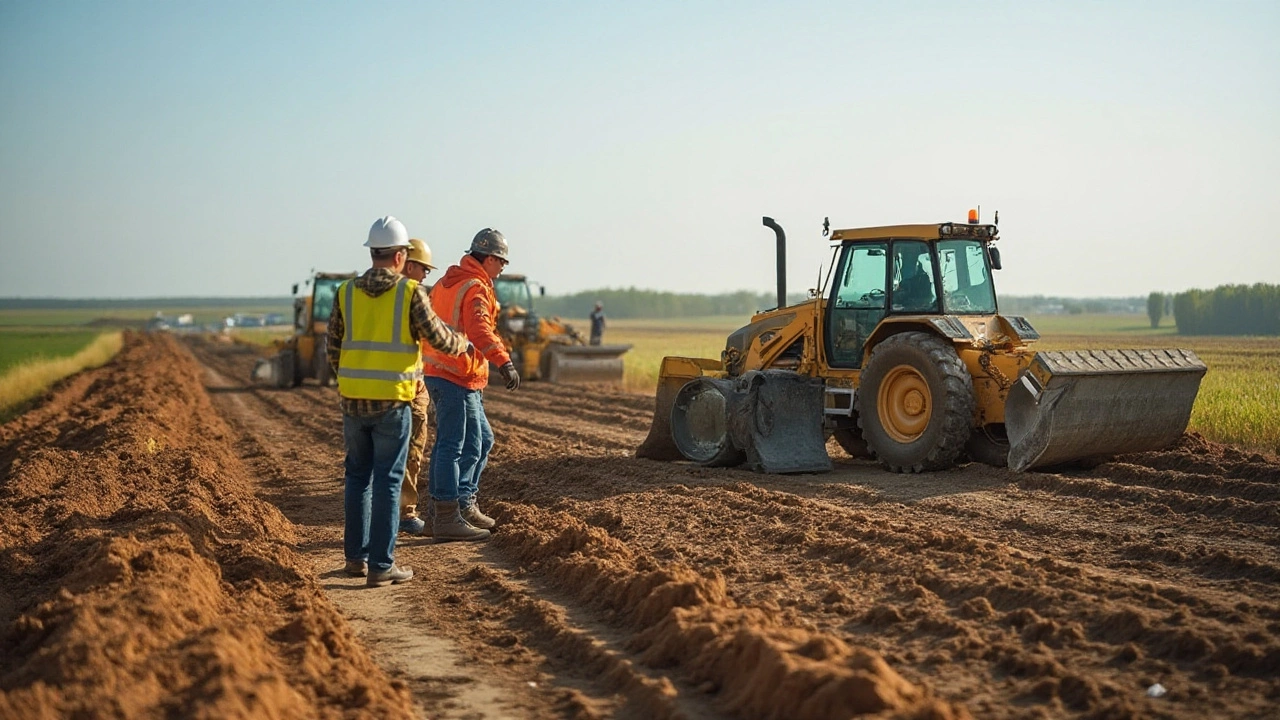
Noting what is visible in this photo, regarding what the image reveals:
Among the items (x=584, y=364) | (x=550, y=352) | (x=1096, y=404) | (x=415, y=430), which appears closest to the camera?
(x=415, y=430)

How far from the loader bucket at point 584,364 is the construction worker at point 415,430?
53.0ft

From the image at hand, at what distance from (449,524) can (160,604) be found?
10.2ft

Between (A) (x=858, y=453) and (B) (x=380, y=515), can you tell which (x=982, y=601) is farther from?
(A) (x=858, y=453)

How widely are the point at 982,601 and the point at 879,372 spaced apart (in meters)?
5.29

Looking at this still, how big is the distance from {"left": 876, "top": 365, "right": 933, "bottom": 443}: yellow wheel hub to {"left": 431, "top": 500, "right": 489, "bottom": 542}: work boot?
4.25 meters

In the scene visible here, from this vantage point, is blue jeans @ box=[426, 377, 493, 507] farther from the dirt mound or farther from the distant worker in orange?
the distant worker in orange

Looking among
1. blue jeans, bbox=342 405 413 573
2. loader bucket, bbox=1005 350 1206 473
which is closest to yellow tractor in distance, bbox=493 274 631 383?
loader bucket, bbox=1005 350 1206 473

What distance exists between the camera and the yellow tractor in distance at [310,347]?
2522 cm

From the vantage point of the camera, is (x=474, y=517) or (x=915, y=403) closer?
(x=474, y=517)

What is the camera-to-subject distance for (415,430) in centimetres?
809

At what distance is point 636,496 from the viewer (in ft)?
31.3

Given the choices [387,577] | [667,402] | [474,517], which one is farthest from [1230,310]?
[387,577]

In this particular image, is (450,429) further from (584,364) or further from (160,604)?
(584,364)

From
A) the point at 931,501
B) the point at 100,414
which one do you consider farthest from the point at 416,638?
the point at 100,414
